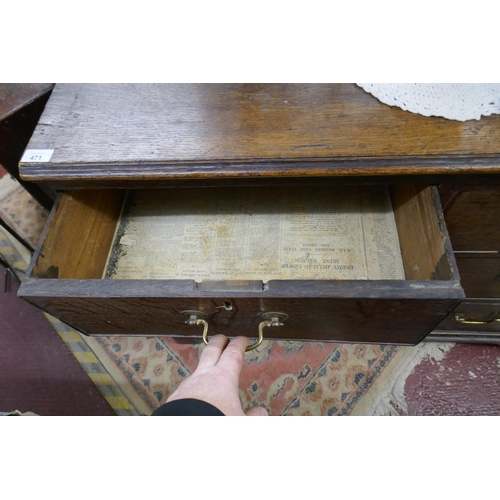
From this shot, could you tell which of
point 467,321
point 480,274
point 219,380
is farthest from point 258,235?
point 467,321

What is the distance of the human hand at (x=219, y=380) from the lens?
45 centimetres

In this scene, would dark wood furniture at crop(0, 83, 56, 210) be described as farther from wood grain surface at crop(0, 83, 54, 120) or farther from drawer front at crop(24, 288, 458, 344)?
drawer front at crop(24, 288, 458, 344)

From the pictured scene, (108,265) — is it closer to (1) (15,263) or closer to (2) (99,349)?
(2) (99,349)

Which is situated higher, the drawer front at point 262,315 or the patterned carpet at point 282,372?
the drawer front at point 262,315

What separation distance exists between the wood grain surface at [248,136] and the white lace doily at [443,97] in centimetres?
1

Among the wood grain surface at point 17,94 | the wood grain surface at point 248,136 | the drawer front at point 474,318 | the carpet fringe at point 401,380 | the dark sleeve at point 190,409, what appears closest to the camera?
the dark sleeve at point 190,409

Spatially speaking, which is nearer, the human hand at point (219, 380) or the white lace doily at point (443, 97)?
the human hand at point (219, 380)

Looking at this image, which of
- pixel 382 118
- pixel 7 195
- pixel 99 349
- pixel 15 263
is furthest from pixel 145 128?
pixel 7 195

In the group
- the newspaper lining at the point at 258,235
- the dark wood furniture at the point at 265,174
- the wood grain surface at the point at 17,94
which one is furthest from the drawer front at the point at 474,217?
the wood grain surface at the point at 17,94

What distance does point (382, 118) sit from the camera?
0.57 metres

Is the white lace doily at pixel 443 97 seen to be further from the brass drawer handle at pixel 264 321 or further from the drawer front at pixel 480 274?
the brass drawer handle at pixel 264 321

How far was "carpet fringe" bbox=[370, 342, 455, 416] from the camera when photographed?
0.95 meters

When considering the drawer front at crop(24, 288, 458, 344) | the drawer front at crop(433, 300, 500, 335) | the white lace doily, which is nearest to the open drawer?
the drawer front at crop(24, 288, 458, 344)

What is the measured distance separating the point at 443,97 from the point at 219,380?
0.57 m
